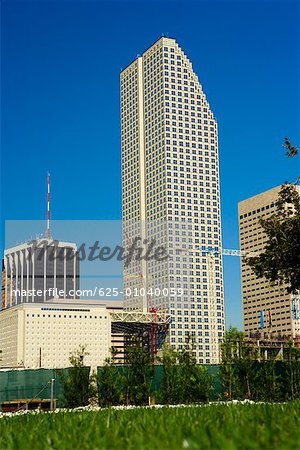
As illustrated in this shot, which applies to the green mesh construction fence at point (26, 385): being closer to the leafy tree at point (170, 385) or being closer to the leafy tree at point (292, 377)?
the leafy tree at point (170, 385)

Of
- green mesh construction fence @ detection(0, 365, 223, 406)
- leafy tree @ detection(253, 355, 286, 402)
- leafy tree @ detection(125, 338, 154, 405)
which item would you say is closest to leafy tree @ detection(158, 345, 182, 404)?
leafy tree @ detection(125, 338, 154, 405)

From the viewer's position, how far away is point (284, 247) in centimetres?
3145

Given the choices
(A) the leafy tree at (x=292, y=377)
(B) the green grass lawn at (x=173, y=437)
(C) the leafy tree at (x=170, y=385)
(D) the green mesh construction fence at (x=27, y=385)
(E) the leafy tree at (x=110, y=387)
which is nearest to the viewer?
(B) the green grass lawn at (x=173, y=437)

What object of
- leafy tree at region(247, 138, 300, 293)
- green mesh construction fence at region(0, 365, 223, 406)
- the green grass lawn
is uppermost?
leafy tree at region(247, 138, 300, 293)

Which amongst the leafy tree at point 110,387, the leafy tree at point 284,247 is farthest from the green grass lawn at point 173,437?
the leafy tree at point 110,387

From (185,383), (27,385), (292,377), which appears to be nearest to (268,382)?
(292,377)

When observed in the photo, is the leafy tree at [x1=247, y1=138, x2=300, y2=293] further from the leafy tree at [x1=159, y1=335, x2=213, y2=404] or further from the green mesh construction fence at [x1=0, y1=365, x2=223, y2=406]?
the green mesh construction fence at [x1=0, y1=365, x2=223, y2=406]

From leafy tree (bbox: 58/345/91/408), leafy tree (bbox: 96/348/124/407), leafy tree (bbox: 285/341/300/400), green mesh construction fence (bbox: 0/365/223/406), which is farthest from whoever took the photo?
green mesh construction fence (bbox: 0/365/223/406)

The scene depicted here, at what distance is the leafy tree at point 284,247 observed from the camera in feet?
103

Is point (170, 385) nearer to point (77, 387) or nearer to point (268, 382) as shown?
point (77, 387)

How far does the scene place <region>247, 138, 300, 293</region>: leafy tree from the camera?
103ft

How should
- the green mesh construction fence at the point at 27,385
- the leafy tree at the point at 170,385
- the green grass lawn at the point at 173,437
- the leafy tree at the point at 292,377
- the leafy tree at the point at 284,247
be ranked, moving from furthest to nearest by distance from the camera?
the green mesh construction fence at the point at 27,385
the leafy tree at the point at 292,377
the leafy tree at the point at 170,385
the leafy tree at the point at 284,247
the green grass lawn at the point at 173,437

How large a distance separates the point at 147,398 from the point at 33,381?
1553cm

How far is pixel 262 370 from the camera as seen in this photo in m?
50.1
